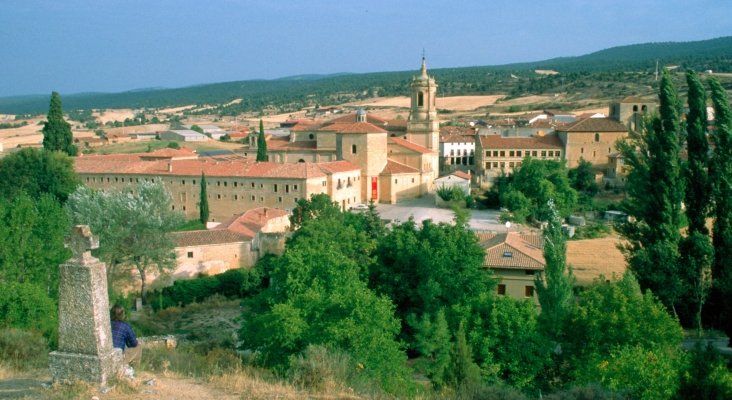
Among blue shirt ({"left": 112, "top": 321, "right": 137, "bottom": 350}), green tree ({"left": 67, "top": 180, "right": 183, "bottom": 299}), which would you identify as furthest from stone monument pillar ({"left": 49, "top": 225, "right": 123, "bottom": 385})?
green tree ({"left": 67, "top": 180, "right": 183, "bottom": 299})

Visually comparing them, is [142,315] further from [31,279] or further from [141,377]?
[141,377]

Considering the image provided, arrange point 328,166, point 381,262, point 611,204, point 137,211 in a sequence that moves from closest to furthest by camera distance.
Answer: point 381,262, point 137,211, point 328,166, point 611,204

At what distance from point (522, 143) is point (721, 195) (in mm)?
36834

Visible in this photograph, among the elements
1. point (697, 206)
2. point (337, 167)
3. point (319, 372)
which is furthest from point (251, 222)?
point (319, 372)

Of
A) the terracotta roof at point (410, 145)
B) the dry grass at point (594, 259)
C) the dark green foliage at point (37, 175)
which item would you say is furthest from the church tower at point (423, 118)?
the dark green foliage at point (37, 175)

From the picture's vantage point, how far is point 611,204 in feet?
168

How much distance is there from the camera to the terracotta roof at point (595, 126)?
60.5 m

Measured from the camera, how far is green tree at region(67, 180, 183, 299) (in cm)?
3025

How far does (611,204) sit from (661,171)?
26491 mm

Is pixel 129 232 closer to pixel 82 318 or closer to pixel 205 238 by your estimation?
pixel 205 238

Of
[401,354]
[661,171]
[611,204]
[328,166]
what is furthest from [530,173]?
[401,354]

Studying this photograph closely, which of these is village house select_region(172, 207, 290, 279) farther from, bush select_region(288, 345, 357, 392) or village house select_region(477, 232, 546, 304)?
bush select_region(288, 345, 357, 392)

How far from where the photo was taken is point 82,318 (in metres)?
9.97

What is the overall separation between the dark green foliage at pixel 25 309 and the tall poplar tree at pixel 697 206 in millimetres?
20217
